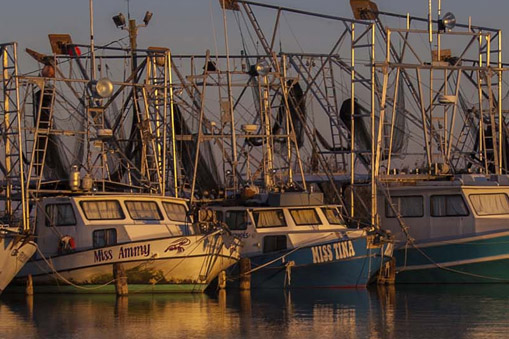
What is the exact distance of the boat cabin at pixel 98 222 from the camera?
31.7 meters

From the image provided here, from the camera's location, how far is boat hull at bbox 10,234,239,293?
3078 cm

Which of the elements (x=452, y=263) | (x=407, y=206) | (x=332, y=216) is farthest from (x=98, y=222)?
(x=452, y=263)

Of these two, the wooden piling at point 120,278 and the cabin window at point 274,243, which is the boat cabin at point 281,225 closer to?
the cabin window at point 274,243

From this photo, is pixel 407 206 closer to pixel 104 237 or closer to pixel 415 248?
pixel 415 248

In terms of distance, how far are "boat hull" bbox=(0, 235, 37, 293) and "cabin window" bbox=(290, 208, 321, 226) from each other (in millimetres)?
7646

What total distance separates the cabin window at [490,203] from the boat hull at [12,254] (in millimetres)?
12647

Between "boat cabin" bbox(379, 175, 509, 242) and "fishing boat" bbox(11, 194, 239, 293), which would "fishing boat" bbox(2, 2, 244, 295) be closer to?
"fishing boat" bbox(11, 194, 239, 293)

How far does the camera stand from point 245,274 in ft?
109

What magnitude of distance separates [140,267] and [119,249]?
26.4 inches

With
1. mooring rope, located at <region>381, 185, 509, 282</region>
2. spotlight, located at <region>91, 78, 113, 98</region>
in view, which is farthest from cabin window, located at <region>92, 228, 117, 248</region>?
mooring rope, located at <region>381, 185, 509, 282</region>

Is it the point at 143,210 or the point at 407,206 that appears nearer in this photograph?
the point at 143,210

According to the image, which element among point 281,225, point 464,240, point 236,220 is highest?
point 236,220

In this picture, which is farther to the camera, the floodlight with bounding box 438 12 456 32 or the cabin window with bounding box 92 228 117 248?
the floodlight with bounding box 438 12 456 32

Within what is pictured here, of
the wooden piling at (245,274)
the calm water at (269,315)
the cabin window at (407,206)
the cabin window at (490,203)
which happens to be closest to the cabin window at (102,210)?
the calm water at (269,315)
